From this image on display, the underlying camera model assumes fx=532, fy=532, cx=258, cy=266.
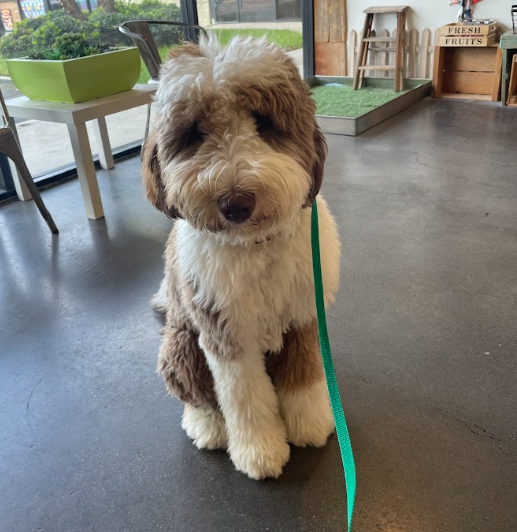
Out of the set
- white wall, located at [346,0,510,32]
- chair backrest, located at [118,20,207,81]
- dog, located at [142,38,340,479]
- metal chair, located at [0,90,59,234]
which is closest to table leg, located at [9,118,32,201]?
metal chair, located at [0,90,59,234]

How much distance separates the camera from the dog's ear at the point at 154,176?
46.9 inches

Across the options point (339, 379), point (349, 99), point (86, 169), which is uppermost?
point (86, 169)

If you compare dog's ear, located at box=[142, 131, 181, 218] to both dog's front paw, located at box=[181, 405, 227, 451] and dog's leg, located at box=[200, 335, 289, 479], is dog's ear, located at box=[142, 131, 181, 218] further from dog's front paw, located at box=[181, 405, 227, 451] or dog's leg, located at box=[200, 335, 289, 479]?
dog's front paw, located at box=[181, 405, 227, 451]

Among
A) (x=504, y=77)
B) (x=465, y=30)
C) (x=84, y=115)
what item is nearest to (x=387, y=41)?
(x=465, y=30)

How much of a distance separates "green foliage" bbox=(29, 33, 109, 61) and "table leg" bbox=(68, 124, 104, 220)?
422mm

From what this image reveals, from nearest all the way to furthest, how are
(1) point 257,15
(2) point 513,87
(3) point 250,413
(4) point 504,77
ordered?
(3) point 250,413 < (4) point 504,77 < (2) point 513,87 < (1) point 257,15

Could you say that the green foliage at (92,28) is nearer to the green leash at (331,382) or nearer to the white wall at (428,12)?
the white wall at (428,12)

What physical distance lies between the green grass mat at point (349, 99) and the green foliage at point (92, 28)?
132 cm

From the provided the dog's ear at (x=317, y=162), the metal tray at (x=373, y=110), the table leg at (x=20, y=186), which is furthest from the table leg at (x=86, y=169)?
the dog's ear at (x=317, y=162)

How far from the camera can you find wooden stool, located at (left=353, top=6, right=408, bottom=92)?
5.12 metres

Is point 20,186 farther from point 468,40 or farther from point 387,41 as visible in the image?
point 468,40

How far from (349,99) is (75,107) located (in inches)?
113

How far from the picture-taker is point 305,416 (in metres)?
1.51

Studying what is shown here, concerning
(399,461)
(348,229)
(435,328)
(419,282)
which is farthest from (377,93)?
A: (399,461)
